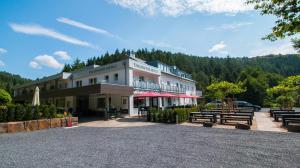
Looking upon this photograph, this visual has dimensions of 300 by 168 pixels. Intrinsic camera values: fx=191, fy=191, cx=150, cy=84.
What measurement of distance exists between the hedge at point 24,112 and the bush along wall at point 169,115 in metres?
7.49

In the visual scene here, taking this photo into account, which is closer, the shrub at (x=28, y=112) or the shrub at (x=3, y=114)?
the shrub at (x=3, y=114)

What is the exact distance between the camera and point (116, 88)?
61.6 ft

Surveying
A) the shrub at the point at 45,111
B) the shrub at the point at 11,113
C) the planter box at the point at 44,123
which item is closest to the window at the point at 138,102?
the shrub at the point at 45,111

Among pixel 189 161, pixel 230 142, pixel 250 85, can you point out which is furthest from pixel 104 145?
pixel 250 85

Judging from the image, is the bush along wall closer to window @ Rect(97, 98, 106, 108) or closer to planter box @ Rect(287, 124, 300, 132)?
planter box @ Rect(287, 124, 300, 132)

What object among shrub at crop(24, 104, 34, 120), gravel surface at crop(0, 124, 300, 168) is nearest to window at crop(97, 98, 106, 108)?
shrub at crop(24, 104, 34, 120)

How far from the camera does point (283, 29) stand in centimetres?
449

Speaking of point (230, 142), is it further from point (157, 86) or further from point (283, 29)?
point (157, 86)

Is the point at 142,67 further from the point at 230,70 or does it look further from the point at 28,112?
the point at 230,70

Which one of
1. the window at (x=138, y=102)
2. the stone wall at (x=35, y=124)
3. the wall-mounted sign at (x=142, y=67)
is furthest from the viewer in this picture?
the window at (x=138, y=102)

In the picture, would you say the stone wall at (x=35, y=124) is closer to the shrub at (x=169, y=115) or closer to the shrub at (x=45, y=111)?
the shrub at (x=45, y=111)

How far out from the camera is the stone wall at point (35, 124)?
35.5 feet

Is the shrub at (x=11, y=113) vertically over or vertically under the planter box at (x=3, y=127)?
over

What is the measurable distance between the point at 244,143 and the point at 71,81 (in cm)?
2699
